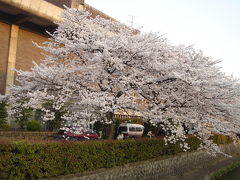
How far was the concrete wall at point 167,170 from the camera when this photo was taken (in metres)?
12.2

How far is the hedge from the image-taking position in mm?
9023

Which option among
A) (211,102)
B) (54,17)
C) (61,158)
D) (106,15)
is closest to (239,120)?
(211,102)

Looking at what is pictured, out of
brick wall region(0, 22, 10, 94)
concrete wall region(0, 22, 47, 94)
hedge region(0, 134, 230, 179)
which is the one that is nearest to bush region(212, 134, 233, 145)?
hedge region(0, 134, 230, 179)

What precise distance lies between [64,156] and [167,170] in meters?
7.80

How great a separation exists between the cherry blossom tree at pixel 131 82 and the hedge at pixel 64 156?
1292 millimetres

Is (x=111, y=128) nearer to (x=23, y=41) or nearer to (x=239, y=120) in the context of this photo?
(x=239, y=120)

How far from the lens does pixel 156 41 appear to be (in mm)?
13617

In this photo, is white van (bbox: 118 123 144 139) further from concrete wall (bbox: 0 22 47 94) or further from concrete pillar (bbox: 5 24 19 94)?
concrete pillar (bbox: 5 24 19 94)

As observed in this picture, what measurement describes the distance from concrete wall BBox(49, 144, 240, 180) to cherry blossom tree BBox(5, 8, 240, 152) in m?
2.25

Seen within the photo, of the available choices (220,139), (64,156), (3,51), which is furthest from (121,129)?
(64,156)

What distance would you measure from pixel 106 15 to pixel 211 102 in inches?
949

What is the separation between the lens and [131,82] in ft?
39.8

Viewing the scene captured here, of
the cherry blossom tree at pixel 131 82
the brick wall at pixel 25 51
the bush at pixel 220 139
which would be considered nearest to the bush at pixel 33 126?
the brick wall at pixel 25 51

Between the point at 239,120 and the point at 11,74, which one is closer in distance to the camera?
the point at 239,120
